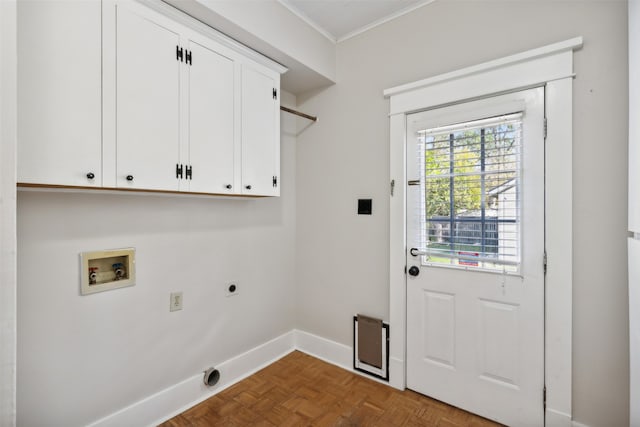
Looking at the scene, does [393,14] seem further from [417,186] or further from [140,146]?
[140,146]

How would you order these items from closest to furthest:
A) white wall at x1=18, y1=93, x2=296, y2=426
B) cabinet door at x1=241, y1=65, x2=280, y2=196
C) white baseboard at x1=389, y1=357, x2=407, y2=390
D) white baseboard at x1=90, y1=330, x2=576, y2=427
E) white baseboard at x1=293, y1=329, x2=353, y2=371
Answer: white wall at x1=18, y1=93, x2=296, y2=426 → white baseboard at x1=90, y1=330, x2=576, y2=427 → cabinet door at x1=241, y1=65, x2=280, y2=196 → white baseboard at x1=389, y1=357, x2=407, y2=390 → white baseboard at x1=293, y1=329, x2=353, y2=371

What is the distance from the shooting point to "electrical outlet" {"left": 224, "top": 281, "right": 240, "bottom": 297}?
2.27 meters

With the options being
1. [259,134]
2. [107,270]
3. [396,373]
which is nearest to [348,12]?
[259,134]

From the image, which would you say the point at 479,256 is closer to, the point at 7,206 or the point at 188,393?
the point at 188,393

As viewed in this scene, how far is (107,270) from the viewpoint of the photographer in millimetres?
1694

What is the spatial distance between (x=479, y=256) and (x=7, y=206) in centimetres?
227

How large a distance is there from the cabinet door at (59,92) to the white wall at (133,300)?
1.02 feet

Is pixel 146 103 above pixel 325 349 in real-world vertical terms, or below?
above

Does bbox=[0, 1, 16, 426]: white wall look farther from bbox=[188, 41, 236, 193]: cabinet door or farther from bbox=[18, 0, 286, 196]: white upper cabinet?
bbox=[188, 41, 236, 193]: cabinet door

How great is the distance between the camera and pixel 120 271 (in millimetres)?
1731

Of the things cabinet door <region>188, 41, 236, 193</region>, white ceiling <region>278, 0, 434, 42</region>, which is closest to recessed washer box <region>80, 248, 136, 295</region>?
cabinet door <region>188, 41, 236, 193</region>

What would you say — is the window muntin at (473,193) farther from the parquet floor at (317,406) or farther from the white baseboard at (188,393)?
the white baseboard at (188,393)

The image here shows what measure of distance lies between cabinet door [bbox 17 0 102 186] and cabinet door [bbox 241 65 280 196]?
2.73 feet

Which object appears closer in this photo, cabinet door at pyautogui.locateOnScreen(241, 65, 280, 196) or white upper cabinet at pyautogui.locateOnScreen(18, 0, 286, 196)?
white upper cabinet at pyautogui.locateOnScreen(18, 0, 286, 196)
